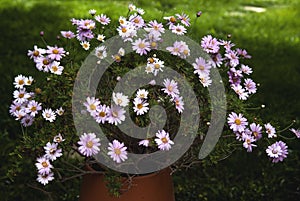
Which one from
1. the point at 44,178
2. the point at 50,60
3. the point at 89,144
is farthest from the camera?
the point at 50,60

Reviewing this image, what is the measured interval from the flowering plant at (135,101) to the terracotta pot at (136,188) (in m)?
0.05

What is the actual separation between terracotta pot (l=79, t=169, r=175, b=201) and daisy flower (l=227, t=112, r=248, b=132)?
30 cm

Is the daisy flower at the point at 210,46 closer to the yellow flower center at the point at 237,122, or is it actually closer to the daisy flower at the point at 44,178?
the yellow flower center at the point at 237,122

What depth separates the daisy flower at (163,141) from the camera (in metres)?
1.79

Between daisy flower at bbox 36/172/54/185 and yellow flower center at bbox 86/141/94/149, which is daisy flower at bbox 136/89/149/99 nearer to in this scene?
yellow flower center at bbox 86/141/94/149

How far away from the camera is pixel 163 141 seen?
181 cm

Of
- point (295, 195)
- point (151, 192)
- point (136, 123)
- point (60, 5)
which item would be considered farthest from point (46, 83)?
point (60, 5)

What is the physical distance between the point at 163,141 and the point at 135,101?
16cm

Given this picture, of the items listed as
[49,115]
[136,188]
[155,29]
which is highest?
[155,29]

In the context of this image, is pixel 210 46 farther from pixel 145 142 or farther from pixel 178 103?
pixel 145 142

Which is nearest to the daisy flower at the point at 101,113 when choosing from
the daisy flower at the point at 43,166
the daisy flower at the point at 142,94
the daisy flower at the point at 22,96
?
the daisy flower at the point at 142,94

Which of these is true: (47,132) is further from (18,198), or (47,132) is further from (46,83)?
(18,198)

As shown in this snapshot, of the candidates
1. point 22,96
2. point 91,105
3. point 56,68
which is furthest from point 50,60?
point 91,105

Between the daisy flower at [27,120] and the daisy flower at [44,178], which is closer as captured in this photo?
the daisy flower at [44,178]
